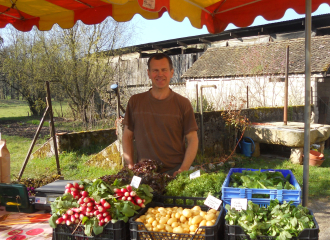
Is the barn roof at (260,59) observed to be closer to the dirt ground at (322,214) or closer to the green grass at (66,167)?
the dirt ground at (322,214)

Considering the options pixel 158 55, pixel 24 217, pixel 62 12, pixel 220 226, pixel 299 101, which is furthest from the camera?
pixel 299 101

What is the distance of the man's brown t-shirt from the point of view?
3.32 m

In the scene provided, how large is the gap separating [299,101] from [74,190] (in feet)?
40.7

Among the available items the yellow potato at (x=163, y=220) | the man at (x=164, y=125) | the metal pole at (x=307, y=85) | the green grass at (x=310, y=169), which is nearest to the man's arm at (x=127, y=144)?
the man at (x=164, y=125)

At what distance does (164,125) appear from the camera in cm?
331

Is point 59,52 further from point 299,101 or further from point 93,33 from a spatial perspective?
point 299,101

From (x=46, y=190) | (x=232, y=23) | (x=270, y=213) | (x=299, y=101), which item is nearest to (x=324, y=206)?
(x=232, y=23)

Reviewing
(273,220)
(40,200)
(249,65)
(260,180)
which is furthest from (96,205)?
(249,65)

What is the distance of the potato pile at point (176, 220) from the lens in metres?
1.93

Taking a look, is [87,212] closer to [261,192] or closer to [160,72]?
[261,192]

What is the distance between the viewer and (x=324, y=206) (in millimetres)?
5402

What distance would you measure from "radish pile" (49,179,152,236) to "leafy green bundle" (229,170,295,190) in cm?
80

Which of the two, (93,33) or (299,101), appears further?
(93,33)

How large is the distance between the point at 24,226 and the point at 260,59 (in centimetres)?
1439
